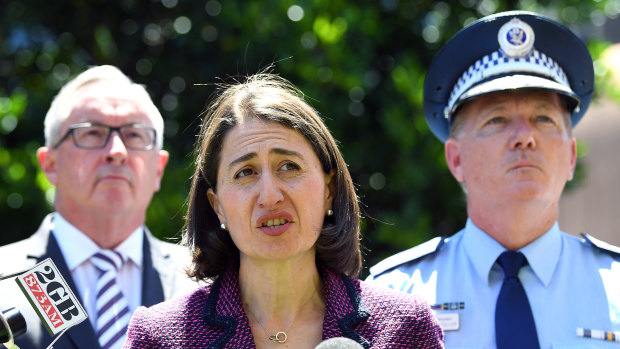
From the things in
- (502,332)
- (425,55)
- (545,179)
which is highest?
(425,55)

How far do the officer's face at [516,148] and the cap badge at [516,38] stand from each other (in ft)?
0.69

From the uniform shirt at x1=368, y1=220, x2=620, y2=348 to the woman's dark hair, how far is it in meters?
0.62

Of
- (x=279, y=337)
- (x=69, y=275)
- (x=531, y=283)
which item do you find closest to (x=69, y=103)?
(x=69, y=275)

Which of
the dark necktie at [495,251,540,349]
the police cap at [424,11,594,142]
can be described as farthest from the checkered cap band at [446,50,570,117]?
the dark necktie at [495,251,540,349]

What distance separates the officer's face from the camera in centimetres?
335

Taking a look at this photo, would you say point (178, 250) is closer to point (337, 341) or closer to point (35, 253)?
point (35, 253)

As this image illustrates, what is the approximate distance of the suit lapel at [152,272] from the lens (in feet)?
12.5

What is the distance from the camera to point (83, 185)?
4.00m

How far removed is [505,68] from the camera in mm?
3539

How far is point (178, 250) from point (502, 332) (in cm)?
170

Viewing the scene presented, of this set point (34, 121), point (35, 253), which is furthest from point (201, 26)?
point (35, 253)

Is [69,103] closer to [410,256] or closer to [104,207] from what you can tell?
[104,207]

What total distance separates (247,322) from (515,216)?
1.31m

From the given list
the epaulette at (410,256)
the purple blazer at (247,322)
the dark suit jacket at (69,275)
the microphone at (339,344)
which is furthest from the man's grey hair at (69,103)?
the microphone at (339,344)
